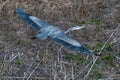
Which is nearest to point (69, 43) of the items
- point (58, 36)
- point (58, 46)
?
point (58, 36)

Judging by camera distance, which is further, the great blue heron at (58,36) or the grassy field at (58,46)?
the grassy field at (58,46)

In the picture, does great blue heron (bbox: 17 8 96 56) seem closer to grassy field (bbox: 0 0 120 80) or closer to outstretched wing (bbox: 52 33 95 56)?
outstretched wing (bbox: 52 33 95 56)

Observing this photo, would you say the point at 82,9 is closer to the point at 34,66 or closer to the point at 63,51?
the point at 63,51

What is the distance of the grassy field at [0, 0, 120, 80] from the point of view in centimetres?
218

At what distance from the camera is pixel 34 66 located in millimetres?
2221

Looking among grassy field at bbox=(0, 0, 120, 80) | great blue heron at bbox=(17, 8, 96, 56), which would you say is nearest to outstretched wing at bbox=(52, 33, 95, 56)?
great blue heron at bbox=(17, 8, 96, 56)

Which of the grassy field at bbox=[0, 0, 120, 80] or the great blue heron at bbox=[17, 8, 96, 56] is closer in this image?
the great blue heron at bbox=[17, 8, 96, 56]

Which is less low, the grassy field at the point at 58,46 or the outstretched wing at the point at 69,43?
the outstretched wing at the point at 69,43

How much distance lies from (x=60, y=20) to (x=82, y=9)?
210mm

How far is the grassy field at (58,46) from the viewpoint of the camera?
7.14ft

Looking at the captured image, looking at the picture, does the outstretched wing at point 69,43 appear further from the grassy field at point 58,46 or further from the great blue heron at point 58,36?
the grassy field at point 58,46

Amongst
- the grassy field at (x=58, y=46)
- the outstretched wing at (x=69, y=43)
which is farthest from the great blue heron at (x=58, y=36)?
the grassy field at (x=58, y=46)

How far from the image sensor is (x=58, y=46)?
2436 mm

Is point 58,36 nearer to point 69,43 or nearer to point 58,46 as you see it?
point 69,43
